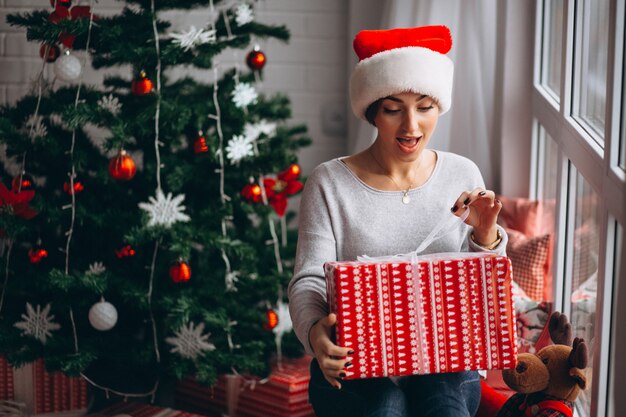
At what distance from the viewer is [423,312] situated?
1.45 meters

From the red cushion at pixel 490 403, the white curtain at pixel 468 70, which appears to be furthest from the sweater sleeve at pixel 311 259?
the white curtain at pixel 468 70

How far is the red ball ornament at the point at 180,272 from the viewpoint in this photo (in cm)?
241

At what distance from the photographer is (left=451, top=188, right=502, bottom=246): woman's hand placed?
1.51 m

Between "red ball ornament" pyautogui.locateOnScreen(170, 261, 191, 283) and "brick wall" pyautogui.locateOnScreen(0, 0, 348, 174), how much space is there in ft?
4.05

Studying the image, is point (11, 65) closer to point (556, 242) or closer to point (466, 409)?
point (556, 242)

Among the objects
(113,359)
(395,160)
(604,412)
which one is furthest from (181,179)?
(604,412)

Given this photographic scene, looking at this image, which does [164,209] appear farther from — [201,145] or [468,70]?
[468,70]

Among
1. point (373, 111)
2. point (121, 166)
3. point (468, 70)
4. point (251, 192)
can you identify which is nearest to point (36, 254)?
point (121, 166)

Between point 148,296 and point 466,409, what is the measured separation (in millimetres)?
1229

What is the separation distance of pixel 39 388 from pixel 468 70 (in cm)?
176

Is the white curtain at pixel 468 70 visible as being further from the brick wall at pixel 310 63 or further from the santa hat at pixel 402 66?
the santa hat at pixel 402 66

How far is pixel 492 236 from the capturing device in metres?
1.58

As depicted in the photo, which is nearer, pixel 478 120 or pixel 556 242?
pixel 556 242

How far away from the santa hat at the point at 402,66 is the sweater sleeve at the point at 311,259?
20 cm
